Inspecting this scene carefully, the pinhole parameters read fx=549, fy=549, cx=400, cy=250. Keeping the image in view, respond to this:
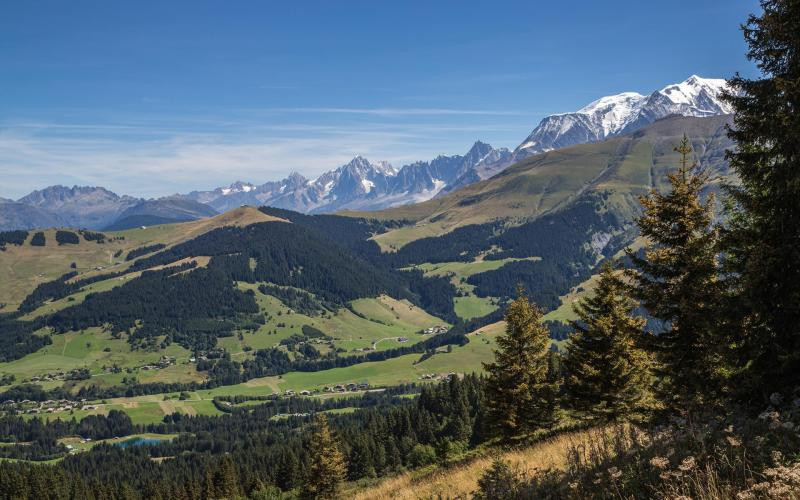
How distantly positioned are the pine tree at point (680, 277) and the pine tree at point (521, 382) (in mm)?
17443

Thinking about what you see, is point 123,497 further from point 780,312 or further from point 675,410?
point 780,312

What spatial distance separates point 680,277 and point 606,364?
12186mm

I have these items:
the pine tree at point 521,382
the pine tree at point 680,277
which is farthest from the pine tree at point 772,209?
the pine tree at point 521,382

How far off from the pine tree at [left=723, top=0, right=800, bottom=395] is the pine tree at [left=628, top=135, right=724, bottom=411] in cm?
677

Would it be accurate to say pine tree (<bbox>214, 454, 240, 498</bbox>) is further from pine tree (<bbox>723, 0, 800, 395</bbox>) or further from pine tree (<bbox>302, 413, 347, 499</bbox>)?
pine tree (<bbox>723, 0, 800, 395</bbox>)

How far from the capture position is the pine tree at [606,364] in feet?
121

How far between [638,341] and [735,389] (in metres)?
10.7

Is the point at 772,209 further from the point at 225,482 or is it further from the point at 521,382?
the point at 225,482

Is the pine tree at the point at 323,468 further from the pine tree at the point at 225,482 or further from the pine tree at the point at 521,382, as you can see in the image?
the pine tree at the point at 225,482

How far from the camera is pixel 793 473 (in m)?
8.02

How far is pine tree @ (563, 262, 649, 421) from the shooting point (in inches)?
1451

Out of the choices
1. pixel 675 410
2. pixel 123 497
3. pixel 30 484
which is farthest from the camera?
pixel 30 484

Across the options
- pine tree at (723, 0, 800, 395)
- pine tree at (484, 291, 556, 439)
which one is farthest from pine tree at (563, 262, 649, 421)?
pine tree at (723, 0, 800, 395)

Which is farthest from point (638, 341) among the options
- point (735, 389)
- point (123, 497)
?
point (123, 497)
